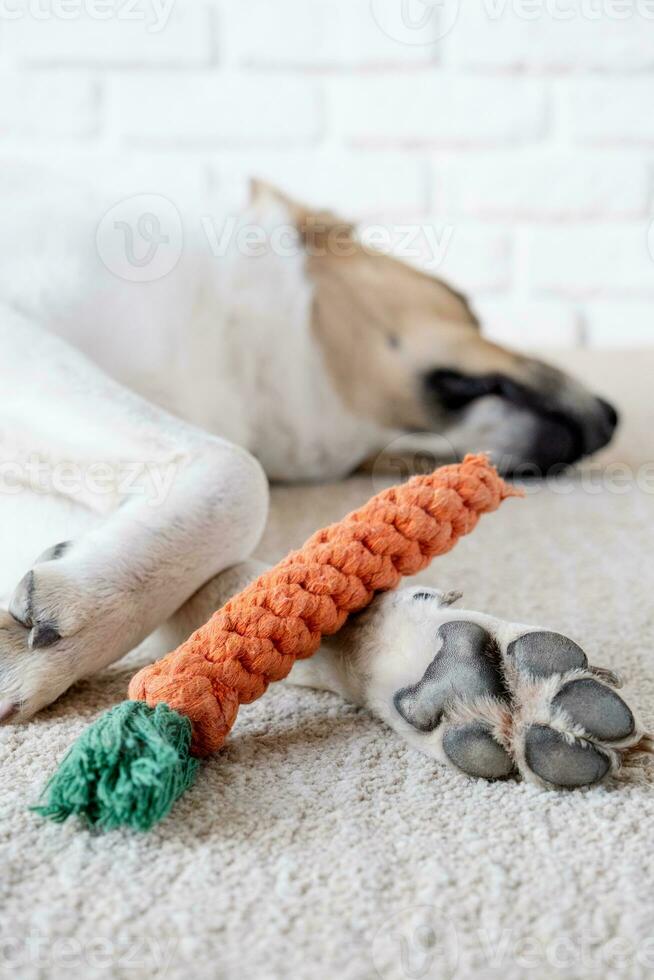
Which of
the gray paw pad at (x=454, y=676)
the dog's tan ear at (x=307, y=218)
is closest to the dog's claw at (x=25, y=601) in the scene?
the gray paw pad at (x=454, y=676)

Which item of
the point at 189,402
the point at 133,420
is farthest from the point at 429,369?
the point at 133,420

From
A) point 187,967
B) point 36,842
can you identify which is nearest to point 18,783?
point 36,842

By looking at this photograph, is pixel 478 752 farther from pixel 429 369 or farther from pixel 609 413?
pixel 609 413

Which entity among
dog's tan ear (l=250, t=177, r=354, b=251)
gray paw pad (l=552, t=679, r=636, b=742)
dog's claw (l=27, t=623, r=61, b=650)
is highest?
dog's tan ear (l=250, t=177, r=354, b=251)

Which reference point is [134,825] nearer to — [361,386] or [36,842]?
[36,842]

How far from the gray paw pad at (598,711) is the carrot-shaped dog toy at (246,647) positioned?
201 mm

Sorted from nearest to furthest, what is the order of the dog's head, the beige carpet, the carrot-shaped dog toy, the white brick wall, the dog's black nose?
the beige carpet, the carrot-shaped dog toy, the dog's head, the dog's black nose, the white brick wall

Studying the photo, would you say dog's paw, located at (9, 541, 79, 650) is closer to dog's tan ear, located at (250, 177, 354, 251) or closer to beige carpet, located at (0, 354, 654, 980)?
beige carpet, located at (0, 354, 654, 980)

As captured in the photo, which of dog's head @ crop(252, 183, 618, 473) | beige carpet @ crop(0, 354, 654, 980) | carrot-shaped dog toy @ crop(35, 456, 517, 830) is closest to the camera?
beige carpet @ crop(0, 354, 654, 980)

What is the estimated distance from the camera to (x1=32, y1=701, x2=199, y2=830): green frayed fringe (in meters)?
0.60

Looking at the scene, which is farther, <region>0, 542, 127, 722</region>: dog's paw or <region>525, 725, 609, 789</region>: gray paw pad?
<region>0, 542, 127, 722</region>: dog's paw

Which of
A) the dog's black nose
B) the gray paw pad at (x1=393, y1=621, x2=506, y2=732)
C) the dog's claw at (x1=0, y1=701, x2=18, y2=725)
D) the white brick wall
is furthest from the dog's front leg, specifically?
the white brick wall

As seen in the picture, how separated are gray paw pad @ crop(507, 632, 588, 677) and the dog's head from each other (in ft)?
3.21

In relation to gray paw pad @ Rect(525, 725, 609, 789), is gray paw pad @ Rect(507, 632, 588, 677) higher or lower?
higher
